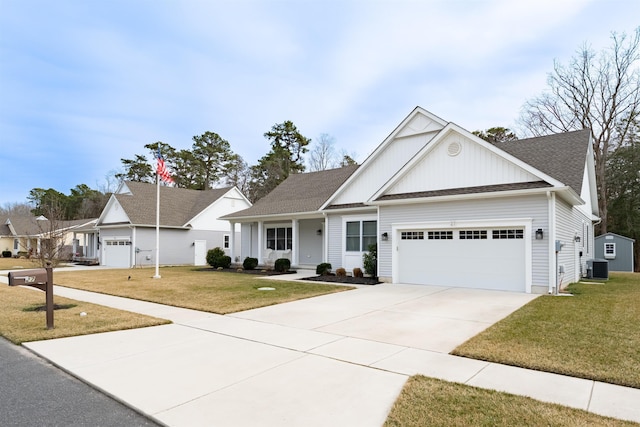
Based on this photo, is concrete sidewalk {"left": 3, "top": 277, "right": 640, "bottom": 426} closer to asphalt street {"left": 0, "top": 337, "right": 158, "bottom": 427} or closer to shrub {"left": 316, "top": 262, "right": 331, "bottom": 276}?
asphalt street {"left": 0, "top": 337, "right": 158, "bottom": 427}

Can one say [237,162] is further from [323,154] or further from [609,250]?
[609,250]

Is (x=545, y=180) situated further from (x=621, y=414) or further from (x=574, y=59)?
(x=574, y=59)

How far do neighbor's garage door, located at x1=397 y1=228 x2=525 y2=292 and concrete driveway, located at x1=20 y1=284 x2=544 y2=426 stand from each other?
8.32 feet

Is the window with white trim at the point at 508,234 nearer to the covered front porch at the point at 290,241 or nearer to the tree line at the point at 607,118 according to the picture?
the covered front porch at the point at 290,241

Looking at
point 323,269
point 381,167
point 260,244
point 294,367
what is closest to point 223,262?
point 260,244

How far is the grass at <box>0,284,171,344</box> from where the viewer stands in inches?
269

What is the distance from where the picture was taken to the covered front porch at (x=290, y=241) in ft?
63.1

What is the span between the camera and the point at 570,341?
5.89m

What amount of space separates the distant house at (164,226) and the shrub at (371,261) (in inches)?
429

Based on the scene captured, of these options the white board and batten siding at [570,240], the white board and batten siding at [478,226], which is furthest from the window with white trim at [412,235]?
the white board and batten siding at [570,240]

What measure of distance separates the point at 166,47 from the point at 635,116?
29.9 m

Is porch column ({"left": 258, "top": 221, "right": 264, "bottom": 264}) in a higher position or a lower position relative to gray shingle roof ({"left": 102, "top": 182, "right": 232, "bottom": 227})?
lower

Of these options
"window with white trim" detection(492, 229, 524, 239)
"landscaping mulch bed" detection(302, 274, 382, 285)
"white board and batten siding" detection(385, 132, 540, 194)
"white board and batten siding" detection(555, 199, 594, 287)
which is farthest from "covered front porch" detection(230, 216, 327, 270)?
"white board and batten siding" detection(555, 199, 594, 287)

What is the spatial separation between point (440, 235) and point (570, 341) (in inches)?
282
